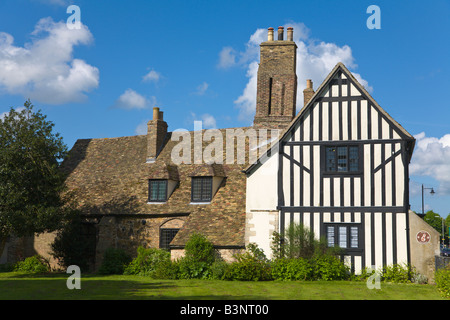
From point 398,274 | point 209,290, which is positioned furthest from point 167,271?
point 398,274

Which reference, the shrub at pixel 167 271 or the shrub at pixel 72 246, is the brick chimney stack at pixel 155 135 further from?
the shrub at pixel 167 271

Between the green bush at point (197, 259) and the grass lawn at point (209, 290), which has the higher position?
the green bush at point (197, 259)

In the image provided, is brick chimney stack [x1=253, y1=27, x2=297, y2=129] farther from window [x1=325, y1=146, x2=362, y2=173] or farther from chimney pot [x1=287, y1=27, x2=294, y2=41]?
window [x1=325, y1=146, x2=362, y2=173]

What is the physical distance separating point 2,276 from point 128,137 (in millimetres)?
11320

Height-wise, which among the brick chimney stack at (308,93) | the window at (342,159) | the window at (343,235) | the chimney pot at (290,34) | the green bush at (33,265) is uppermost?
the chimney pot at (290,34)

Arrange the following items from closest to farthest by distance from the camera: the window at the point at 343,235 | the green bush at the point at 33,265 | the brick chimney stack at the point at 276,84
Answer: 1. the window at the point at 343,235
2. the green bush at the point at 33,265
3. the brick chimney stack at the point at 276,84

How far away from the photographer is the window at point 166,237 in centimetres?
2558

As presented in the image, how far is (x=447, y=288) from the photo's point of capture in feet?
54.8

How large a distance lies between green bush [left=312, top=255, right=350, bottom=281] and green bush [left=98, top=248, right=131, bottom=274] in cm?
954

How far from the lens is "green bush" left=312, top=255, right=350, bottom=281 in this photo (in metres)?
20.8

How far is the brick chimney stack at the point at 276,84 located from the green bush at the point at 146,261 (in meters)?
8.72

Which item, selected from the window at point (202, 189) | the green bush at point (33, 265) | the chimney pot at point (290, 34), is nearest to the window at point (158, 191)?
the window at point (202, 189)

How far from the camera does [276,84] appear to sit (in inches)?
1100
